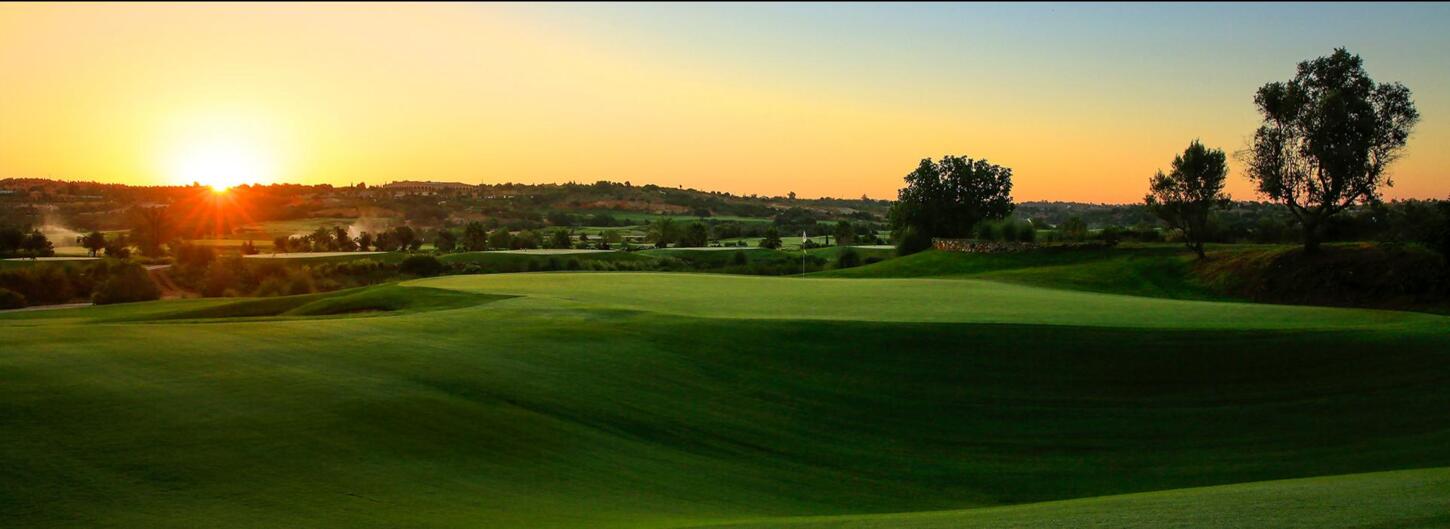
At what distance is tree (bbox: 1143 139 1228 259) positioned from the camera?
5178 cm

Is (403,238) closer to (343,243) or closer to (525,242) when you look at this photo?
(343,243)

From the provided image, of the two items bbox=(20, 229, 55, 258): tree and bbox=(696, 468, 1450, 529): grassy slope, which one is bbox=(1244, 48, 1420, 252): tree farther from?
bbox=(20, 229, 55, 258): tree

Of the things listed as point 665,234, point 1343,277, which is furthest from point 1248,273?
point 665,234

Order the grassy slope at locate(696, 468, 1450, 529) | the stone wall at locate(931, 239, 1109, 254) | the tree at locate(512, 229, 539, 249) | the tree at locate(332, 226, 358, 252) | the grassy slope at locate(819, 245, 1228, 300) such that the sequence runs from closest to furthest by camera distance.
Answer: the grassy slope at locate(696, 468, 1450, 529), the grassy slope at locate(819, 245, 1228, 300), the stone wall at locate(931, 239, 1109, 254), the tree at locate(332, 226, 358, 252), the tree at locate(512, 229, 539, 249)

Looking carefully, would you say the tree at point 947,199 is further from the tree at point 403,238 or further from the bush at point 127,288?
the bush at point 127,288

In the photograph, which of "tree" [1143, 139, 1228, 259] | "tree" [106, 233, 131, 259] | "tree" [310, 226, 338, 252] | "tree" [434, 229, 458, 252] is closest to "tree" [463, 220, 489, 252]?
"tree" [434, 229, 458, 252]

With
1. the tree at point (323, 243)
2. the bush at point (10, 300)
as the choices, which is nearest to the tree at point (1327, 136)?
the bush at point (10, 300)

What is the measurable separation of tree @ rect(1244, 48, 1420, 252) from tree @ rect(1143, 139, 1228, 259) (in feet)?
14.0

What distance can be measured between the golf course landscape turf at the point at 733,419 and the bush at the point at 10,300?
30.9 meters

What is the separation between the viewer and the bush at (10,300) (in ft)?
149

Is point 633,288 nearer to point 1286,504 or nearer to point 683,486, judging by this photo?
point 683,486

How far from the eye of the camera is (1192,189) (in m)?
52.1

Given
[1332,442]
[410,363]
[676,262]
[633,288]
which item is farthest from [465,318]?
[676,262]

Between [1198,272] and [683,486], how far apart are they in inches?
1632
